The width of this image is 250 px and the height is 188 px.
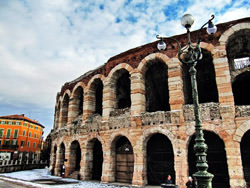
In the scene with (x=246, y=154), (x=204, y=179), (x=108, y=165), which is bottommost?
(x=108, y=165)

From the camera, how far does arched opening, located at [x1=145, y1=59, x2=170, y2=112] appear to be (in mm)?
14492

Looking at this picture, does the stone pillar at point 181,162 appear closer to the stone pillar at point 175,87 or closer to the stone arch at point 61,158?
the stone pillar at point 175,87

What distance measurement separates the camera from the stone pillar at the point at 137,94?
12516 mm

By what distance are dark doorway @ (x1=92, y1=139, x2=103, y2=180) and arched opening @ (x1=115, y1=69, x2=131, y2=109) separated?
11.6 ft

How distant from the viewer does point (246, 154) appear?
9.78m

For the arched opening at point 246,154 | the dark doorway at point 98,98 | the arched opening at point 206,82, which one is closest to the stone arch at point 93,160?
the dark doorway at point 98,98

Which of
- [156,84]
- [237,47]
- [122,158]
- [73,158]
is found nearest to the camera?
[237,47]

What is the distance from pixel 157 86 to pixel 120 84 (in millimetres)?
3020

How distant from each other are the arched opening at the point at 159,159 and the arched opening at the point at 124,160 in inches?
50.1

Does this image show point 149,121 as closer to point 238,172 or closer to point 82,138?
point 238,172

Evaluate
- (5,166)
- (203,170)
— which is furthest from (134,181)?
(5,166)

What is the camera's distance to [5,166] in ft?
73.0

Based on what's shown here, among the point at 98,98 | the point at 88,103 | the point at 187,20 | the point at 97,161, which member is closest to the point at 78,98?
the point at 98,98

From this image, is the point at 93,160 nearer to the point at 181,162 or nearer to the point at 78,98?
the point at 78,98
